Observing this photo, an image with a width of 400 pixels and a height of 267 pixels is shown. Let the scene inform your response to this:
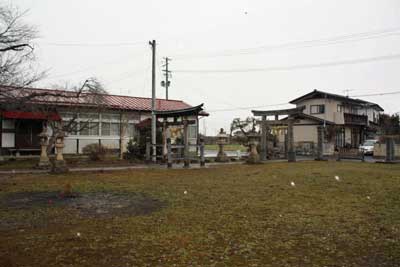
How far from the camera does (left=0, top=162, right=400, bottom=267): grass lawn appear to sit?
3.79 meters

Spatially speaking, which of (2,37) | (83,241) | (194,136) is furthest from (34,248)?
(194,136)

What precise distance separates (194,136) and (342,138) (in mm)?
21060

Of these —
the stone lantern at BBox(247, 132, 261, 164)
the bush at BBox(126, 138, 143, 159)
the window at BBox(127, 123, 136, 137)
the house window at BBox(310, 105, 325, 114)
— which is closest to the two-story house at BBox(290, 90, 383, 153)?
the house window at BBox(310, 105, 325, 114)

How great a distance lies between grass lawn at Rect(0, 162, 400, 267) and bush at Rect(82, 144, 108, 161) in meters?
10.2

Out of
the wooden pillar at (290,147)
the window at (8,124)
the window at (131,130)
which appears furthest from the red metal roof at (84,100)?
the wooden pillar at (290,147)

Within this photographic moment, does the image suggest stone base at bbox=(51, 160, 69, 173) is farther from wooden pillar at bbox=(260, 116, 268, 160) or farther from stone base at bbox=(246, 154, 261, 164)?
wooden pillar at bbox=(260, 116, 268, 160)

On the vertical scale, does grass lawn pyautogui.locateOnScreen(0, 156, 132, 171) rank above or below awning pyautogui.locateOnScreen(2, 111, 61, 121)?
below

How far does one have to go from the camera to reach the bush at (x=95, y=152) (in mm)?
18969

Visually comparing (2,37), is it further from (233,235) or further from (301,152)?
(301,152)

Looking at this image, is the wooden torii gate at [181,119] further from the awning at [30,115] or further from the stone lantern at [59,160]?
the awning at [30,115]

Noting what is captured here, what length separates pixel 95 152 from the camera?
19.0 m

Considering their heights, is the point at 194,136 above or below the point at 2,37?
below

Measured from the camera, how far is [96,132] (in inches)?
851

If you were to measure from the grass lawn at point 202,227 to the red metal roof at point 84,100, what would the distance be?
18.2ft
